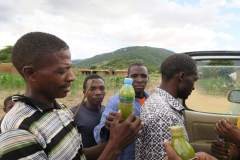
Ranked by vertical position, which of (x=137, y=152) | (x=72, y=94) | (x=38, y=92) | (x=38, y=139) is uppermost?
(x=38, y=92)

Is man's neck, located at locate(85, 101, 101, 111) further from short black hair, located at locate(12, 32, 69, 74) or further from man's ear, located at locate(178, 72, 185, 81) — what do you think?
short black hair, located at locate(12, 32, 69, 74)

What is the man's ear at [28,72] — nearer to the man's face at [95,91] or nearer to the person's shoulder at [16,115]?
the person's shoulder at [16,115]

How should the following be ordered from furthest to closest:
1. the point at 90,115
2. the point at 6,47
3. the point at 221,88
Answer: the point at 6,47
the point at 221,88
the point at 90,115

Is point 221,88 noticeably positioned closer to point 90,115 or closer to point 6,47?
point 90,115

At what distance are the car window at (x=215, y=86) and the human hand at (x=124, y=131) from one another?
8.20 feet

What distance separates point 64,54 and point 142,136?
1034 mm

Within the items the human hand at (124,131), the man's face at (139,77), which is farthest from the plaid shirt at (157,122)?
the man's face at (139,77)

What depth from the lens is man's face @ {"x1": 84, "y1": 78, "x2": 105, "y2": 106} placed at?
14.6ft

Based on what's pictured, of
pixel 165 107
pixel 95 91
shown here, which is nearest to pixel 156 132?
pixel 165 107

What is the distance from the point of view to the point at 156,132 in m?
2.71

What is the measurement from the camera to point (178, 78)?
9.58ft

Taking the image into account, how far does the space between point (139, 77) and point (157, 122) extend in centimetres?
168

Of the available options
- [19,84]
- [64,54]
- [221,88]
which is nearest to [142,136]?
[64,54]

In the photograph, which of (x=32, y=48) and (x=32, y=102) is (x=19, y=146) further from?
(x=32, y=48)
